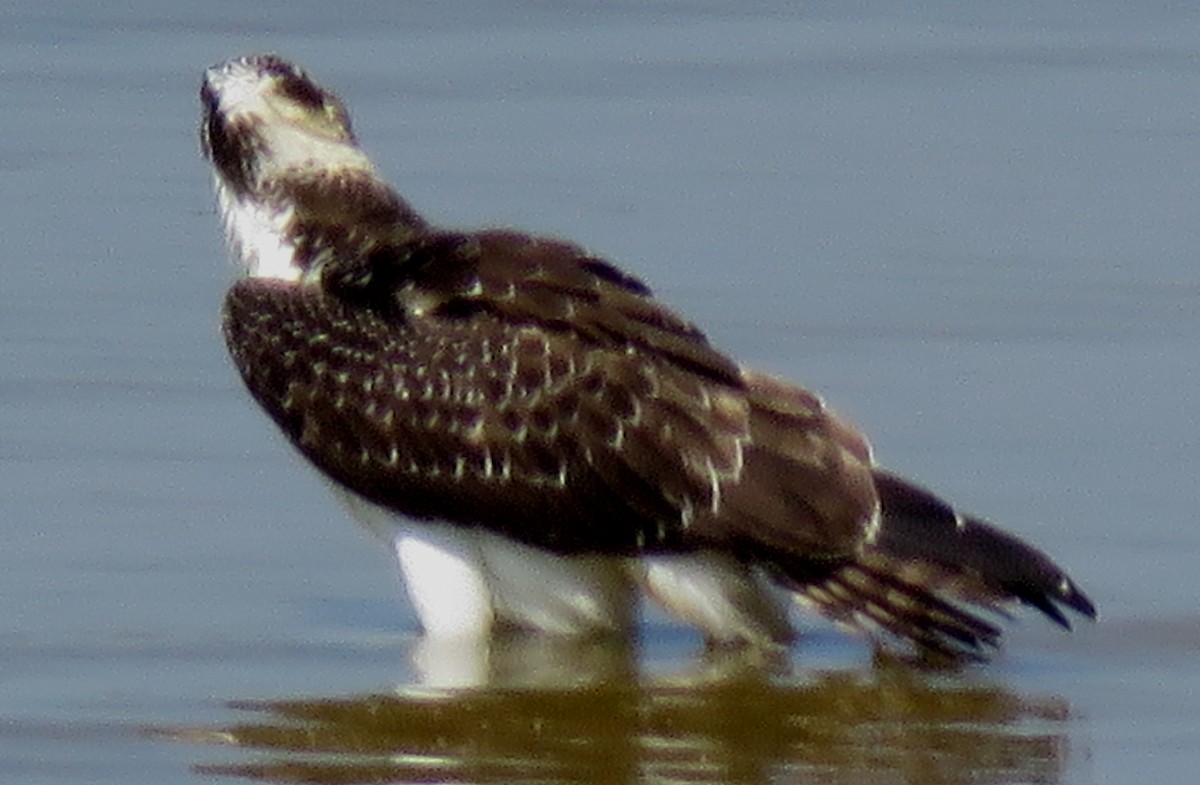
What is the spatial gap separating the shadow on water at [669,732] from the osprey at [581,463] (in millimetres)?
248

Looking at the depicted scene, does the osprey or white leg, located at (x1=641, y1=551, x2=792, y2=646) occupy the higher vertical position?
the osprey

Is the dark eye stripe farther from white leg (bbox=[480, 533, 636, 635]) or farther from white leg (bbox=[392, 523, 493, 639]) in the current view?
white leg (bbox=[480, 533, 636, 635])

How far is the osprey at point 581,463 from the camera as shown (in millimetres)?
10695

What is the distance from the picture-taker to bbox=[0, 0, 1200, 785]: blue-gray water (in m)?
10.5

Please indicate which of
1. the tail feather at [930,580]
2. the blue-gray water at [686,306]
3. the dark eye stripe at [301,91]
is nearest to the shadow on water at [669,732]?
the blue-gray water at [686,306]

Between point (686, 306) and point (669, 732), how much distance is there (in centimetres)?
407

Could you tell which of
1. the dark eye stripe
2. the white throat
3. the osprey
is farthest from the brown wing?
the dark eye stripe

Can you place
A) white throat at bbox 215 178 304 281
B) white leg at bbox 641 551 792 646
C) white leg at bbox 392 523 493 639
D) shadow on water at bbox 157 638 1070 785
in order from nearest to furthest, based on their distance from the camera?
shadow on water at bbox 157 638 1070 785
white leg at bbox 641 551 792 646
white leg at bbox 392 523 493 639
white throat at bbox 215 178 304 281

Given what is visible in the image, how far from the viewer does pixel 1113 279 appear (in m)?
14.3

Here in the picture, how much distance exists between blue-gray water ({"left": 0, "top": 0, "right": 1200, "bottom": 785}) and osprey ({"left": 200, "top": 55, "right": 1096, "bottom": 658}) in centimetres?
22

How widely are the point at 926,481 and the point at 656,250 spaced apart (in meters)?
2.80

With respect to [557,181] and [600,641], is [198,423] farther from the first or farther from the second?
[557,181]

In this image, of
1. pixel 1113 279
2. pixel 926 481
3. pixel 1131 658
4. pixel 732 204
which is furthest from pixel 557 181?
pixel 1131 658

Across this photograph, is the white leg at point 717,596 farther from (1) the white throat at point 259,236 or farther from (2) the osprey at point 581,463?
(1) the white throat at point 259,236
